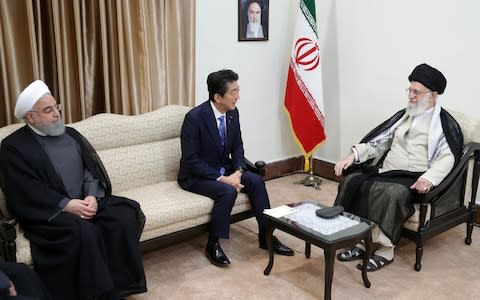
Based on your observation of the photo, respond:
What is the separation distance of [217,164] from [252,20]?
1.59 m

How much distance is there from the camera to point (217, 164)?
3.25 meters

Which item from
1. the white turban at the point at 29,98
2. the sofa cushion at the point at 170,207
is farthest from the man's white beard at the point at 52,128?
the sofa cushion at the point at 170,207

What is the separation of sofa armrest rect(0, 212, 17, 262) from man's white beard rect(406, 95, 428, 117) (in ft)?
8.01

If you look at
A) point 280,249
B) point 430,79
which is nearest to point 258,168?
point 280,249

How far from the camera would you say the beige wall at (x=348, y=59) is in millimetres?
3633

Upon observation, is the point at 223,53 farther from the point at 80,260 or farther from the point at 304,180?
the point at 80,260

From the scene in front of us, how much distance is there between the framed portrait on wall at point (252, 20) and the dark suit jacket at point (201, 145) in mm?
1222

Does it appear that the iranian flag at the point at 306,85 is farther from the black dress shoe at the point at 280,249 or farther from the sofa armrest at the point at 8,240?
the sofa armrest at the point at 8,240

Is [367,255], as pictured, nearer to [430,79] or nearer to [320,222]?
[320,222]

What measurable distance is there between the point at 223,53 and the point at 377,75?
4.34 ft

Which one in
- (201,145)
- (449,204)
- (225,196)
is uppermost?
(201,145)

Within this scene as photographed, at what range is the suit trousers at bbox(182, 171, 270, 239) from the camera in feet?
9.77

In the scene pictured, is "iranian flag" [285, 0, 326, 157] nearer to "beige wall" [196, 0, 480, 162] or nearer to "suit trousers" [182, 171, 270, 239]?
"beige wall" [196, 0, 480, 162]

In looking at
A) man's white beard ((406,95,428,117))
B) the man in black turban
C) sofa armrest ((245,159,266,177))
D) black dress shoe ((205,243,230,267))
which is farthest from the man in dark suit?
man's white beard ((406,95,428,117))
